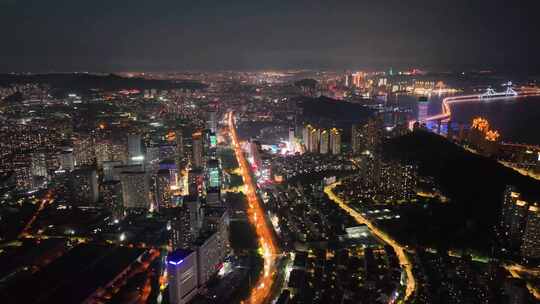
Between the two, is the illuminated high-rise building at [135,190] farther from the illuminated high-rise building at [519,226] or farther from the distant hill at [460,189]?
the illuminated high-rise building at [519,226]

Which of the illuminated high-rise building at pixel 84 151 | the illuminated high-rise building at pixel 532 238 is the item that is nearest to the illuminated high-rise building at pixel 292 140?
the illuminated high-rise building at pixel 84 151

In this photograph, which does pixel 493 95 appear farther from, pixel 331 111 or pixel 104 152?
pixel 104 152

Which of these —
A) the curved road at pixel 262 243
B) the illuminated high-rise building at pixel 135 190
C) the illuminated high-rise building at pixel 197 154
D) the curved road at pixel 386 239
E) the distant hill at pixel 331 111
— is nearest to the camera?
the curved road at pixel 262 243

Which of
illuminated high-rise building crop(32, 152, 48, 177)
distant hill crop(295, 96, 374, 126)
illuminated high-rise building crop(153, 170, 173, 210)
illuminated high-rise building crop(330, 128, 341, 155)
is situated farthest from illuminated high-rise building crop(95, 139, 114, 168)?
distant hill crop(295, 96, 374, 126)

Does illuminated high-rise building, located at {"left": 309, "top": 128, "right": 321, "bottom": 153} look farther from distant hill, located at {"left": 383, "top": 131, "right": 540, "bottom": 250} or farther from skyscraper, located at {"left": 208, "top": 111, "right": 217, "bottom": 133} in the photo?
skyscraper, located at {"left": 208, "top": 111, "right": 217, "bottom": 133}

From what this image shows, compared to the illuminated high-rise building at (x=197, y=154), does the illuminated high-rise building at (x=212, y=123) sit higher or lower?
→ higher

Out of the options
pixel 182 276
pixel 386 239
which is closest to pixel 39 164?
pixel 182 276
